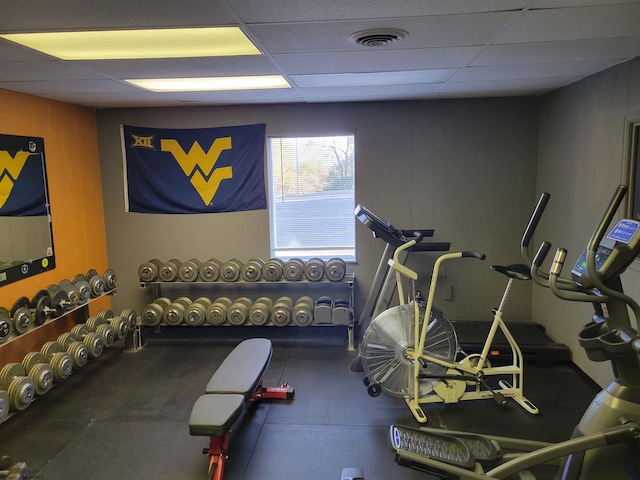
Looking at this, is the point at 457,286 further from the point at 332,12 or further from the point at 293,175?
the point at 332,12

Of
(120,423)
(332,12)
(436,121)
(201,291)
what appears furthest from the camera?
(201,291)

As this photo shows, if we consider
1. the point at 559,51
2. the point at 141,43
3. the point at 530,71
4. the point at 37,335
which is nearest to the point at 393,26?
the point at 559,51

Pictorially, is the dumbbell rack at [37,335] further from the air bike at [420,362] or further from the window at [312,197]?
the air bike at [420,362]

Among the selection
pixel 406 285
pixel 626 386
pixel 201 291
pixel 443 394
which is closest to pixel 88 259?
pixel 201 291

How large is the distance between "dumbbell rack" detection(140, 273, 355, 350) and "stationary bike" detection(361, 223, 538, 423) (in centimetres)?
126

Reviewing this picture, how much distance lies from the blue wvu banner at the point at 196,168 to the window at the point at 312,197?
0.20 meters

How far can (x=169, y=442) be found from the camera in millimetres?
2914

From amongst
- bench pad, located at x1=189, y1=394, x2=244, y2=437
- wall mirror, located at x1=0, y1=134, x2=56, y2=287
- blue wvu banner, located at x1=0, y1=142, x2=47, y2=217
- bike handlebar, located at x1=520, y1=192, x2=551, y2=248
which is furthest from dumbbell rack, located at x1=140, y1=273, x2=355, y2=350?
bike handlebar, located at x1=520, y1=192, x2=551, y2=248

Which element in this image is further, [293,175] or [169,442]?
[293,175]

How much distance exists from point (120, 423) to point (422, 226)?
3032 millimetres

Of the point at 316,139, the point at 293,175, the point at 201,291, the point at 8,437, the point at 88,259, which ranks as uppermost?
the point at 316,139

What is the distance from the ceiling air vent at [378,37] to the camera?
213 cm

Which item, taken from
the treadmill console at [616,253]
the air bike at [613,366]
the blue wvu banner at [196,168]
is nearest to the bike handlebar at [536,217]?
the air bike at [613,366]

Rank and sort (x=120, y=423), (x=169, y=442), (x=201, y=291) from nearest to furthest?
(x=169, y=442)
(x=120, y=423)
(x=201, y=291)
